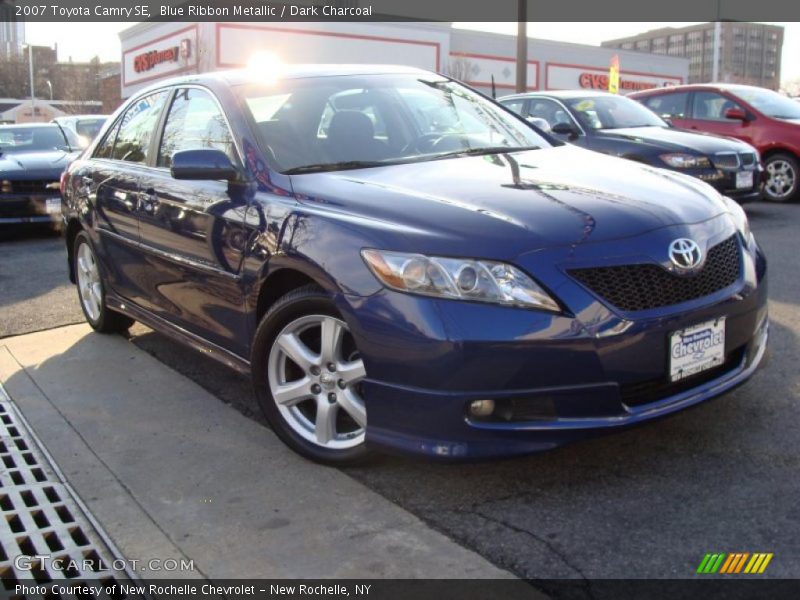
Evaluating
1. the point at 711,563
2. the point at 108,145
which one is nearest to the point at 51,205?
the point at 108,145

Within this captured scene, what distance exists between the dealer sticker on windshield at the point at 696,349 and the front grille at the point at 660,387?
0.12 ft

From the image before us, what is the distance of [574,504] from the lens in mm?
3043

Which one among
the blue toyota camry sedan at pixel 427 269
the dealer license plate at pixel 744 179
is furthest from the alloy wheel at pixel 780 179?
the blue toyota camry sedan at pixel 427 269

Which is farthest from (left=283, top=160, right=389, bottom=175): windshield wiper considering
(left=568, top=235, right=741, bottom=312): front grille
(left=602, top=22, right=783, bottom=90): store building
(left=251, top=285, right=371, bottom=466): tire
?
(left=602, top=22, right=783, bottom=90): store building

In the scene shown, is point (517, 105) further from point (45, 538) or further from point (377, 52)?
point (377, 52)

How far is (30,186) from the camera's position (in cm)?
1032

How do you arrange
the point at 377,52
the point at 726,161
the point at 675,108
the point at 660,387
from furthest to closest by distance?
the point at 377,52 → the point at 675,108 → the point at 726,161 → the point at 660,387

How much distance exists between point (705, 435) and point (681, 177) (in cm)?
116

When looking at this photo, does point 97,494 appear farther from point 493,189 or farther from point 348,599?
point 493,189

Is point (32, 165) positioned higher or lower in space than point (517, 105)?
lower

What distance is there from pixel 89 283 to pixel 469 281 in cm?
370

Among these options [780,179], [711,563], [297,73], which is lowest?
[711,563]

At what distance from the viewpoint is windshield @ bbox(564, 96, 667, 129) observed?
9.71 meters

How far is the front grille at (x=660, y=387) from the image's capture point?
2988 mm
